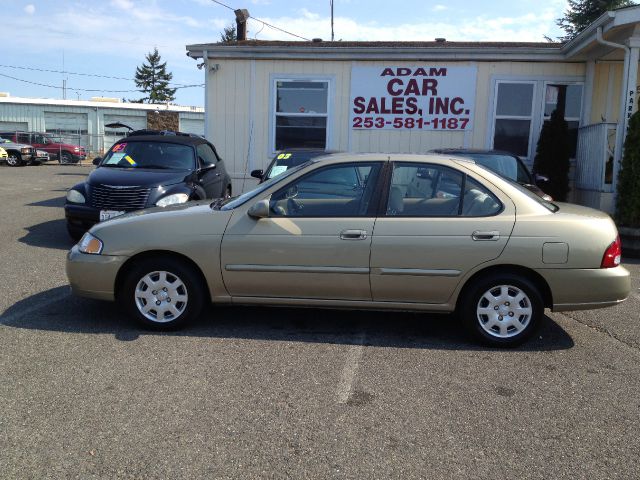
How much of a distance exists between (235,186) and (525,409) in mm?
10259

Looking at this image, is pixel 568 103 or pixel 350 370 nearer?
pixel 350 370

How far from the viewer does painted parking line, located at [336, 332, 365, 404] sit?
12.8 ft

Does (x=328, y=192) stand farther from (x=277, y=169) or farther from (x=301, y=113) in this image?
(x=301, y=113)

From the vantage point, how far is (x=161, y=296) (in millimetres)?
4996

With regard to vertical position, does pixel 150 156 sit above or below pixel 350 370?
above

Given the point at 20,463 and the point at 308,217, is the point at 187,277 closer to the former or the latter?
the point at 308,217

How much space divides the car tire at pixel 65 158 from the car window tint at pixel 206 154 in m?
25.0

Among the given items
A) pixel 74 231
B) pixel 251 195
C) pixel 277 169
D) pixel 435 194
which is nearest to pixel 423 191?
pixel 435 194

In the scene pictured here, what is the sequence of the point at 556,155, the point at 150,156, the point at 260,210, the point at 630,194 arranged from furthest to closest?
the point at 556,155
the point at 150,156
the point at 630,194
the point at 260,210

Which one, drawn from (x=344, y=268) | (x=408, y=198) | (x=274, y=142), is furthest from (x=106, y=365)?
(x=274, y=142)

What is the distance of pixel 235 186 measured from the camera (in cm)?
1324

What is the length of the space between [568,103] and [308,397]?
34.9 ft

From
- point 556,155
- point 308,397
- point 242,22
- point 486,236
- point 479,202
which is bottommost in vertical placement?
point 308,397

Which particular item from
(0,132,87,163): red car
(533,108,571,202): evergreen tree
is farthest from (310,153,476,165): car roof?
(0,132,87,163): red car
